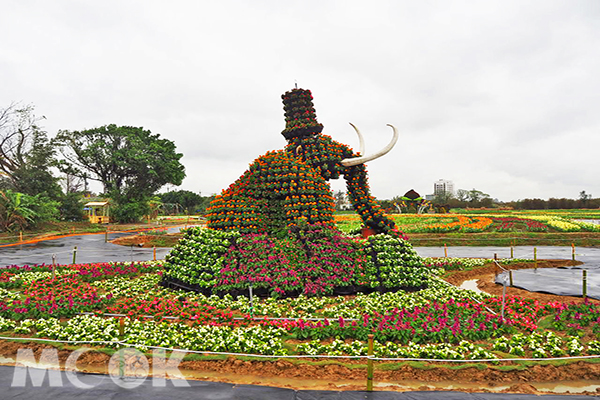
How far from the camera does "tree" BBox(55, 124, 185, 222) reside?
35.3m

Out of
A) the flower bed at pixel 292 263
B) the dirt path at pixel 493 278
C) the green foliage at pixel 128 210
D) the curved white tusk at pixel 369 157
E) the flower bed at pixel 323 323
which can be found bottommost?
the dirt path at pixel 493 278

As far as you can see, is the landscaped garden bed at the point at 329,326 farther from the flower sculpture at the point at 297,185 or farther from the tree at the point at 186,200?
the tree at the point at 186,200

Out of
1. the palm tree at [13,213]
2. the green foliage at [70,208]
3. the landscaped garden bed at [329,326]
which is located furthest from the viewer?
the green foliage at [70,208]

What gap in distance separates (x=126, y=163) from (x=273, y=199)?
31717mm

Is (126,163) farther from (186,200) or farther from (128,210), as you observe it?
(186,200)

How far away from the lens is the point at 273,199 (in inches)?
343

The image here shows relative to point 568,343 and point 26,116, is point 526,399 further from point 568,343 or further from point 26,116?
point 26,116

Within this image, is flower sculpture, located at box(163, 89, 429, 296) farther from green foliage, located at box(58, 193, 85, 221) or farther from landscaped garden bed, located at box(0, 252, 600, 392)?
green foliage, located at box(58, 193, 85, 221)

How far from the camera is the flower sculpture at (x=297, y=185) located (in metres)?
8.34

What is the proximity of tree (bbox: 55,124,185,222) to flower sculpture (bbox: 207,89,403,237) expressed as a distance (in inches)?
1169

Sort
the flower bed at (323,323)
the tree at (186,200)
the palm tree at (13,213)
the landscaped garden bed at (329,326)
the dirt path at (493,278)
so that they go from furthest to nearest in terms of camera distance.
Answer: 1. the tree at (186,200)
2. the palm tree at (13,213)
3. the dirt path at (493,278)
4. the flower bed at (323,323)
5. the landscaped garden bed at (329,326)

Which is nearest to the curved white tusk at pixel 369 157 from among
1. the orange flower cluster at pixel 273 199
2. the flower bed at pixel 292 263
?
the orange flower cluster at pixel 273 199

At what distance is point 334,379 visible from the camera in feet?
13.8

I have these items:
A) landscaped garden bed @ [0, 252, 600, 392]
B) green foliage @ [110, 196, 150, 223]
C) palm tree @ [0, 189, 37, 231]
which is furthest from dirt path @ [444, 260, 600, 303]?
green foliage @ [110, 196, 150, 223]
